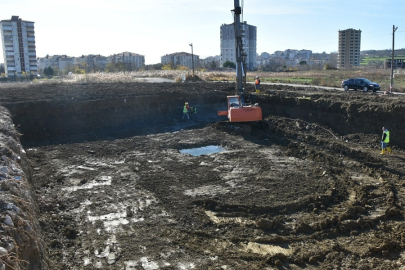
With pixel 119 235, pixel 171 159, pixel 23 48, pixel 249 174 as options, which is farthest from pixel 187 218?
pixel 23 48

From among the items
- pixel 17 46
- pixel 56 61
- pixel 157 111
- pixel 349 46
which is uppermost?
pixel 56 61

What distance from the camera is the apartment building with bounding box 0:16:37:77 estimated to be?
90.7m

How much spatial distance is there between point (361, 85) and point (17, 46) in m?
86.9

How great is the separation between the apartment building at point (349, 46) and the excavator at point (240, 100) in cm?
9289

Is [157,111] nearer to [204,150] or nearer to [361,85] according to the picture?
[204,150]

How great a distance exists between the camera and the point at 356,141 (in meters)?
19.4

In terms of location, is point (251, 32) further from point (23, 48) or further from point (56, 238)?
point (56, 238)

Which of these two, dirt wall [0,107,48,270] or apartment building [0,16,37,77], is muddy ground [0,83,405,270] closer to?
dirt wall [0,107,48,270]

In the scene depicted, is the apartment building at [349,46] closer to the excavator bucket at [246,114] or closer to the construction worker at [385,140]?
the excavator bucket at [246,114]

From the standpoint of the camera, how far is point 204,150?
19.3m

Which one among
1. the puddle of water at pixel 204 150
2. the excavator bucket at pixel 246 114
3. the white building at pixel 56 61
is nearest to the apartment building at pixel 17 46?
the white building at pixel 56 61

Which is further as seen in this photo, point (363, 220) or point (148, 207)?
point (148, 207)

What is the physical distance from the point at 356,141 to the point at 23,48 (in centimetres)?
9252

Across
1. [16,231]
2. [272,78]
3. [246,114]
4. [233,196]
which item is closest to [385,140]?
[246,114]
